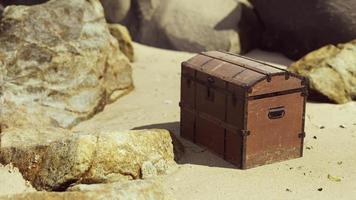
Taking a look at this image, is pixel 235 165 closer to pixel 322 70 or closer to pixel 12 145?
pixel 12 145

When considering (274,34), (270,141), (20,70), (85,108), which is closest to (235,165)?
(270,141)

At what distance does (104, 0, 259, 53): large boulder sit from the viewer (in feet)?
43.0

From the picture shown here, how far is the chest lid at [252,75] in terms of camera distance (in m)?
6.99

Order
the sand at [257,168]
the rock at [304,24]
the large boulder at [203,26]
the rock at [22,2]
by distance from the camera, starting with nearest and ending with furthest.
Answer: the sand at [257,168] → the rock at [304,24] → the large boulder at [203,26] → the rock at [22,2]

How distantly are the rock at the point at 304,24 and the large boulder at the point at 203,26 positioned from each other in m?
0.40

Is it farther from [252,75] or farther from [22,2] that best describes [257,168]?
[22,2]

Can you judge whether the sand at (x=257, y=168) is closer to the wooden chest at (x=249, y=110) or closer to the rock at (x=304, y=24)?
the wooden chest at (x=249, y=110)

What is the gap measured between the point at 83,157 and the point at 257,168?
196cm

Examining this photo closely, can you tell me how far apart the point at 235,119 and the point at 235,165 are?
0.53m

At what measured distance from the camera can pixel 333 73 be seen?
977 centimetres

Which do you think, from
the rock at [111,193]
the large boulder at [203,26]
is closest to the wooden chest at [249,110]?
the rock at [111,193]

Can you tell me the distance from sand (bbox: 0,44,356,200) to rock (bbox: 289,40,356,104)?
0.73 feet

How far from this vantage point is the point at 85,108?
30.5 ft

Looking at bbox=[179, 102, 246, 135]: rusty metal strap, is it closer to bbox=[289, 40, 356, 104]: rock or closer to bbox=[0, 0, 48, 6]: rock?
bbox=[289, 40, 356, 104]: rock
